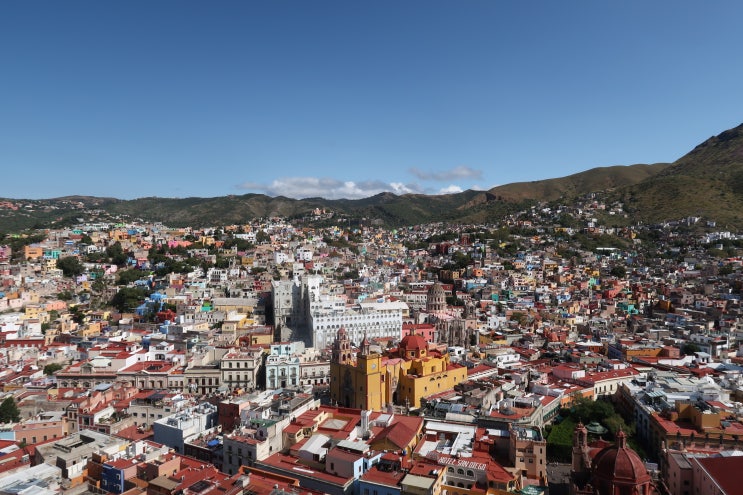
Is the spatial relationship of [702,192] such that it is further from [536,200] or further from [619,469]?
[619,469]

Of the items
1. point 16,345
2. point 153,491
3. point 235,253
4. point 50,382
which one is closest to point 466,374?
point 153,491

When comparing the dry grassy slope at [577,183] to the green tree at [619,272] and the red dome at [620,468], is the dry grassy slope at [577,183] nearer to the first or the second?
the green tree at [619,272]

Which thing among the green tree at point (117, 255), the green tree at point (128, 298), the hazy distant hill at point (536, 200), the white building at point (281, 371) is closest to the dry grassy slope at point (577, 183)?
the hazy distant hill at point (536, 200)

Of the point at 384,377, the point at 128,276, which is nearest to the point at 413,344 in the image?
the point at 384,377

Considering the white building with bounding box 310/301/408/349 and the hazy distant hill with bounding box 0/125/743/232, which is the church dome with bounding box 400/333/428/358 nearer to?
the white building with bounding box 310/301/408/349

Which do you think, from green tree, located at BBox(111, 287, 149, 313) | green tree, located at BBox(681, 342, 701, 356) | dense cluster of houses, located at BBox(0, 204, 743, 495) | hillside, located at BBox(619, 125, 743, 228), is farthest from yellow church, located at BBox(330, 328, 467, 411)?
hillside, located at BBox(619, 125, 743, 228)

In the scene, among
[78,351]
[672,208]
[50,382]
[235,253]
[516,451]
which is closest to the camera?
[516,451]

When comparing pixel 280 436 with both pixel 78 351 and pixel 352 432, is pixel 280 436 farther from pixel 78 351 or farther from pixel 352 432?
pixel 78 351
